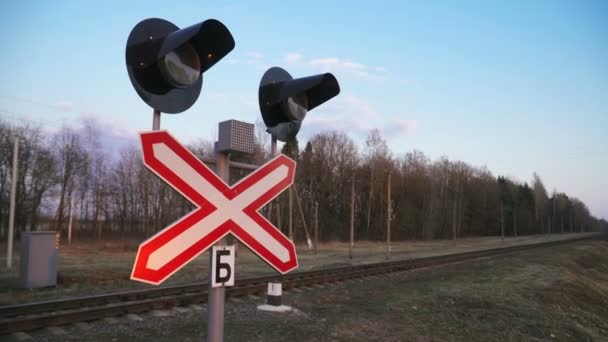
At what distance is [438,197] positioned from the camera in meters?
91.7

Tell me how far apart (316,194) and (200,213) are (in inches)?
2567

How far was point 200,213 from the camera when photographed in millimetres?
2166

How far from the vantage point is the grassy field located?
8094mm

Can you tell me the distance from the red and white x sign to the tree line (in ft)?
0.89

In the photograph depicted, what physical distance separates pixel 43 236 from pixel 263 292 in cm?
700

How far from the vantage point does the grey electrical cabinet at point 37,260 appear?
42.2ft

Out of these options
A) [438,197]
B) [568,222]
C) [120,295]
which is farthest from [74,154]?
[568,222]

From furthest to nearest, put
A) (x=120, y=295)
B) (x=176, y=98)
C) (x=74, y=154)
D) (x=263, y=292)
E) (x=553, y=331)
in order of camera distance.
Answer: (x=74, y=154)
(x=263, y=292)
(x=120, y=295)
(x=553, y=331)
(x=176, y=98)

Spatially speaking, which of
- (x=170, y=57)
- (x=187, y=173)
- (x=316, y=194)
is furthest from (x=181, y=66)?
(x=316, y=194)

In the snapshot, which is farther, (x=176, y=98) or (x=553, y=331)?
(x=553, y=331)

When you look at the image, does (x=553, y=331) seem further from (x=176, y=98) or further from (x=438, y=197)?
(x=438, y=197)

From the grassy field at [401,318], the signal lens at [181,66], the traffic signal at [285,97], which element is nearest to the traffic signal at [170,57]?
the signal lens at [181,66]

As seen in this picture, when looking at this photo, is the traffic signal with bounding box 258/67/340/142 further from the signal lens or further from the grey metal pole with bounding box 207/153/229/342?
the grey metal pole with bounding box 207/153/229/342

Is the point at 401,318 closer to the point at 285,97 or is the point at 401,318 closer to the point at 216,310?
the point at 285,97
